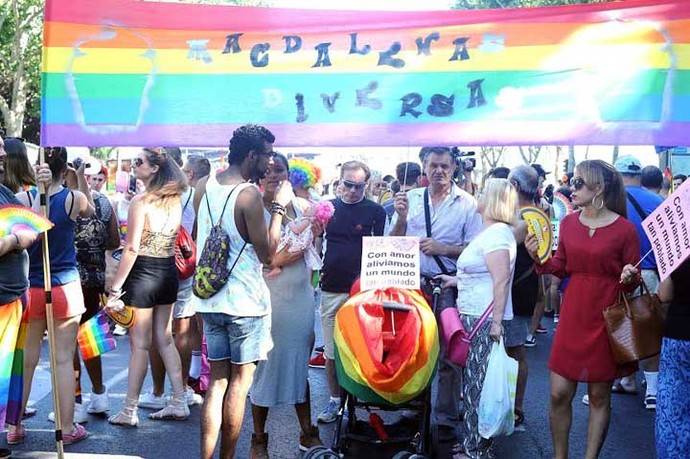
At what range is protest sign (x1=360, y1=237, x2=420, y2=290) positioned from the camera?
505cm

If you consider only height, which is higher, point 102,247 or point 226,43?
point 226,43

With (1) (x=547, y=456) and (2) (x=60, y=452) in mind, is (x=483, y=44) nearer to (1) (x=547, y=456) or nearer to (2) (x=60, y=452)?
(1) (x=547, y=456)

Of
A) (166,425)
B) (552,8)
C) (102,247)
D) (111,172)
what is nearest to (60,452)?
(166,425)

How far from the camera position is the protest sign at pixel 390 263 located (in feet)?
16.6

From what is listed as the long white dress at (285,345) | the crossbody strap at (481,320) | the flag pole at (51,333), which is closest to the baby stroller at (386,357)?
the long white dress at (285,345)

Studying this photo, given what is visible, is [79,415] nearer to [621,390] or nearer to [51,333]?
[51,333]

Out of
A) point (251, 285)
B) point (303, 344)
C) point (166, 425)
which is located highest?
point (251, 285)

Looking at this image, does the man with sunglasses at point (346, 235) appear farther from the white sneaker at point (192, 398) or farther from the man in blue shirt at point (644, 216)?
the man in blue shirt at point (644, 216)

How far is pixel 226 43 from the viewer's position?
4.91 meters

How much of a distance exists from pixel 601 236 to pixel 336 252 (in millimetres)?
2155

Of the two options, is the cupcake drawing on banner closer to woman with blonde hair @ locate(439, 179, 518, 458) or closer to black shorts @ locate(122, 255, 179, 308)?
black shorts @ locate(122, 255, 179, 308)

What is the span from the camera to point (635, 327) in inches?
172

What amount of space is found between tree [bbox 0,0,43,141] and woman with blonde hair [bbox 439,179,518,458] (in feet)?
76.5

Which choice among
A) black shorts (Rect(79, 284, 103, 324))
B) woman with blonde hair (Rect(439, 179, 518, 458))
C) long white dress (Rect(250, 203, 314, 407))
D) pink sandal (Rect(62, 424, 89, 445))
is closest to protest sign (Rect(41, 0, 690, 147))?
woman with blonde hair (Rect(439, 179, 518, 458))
